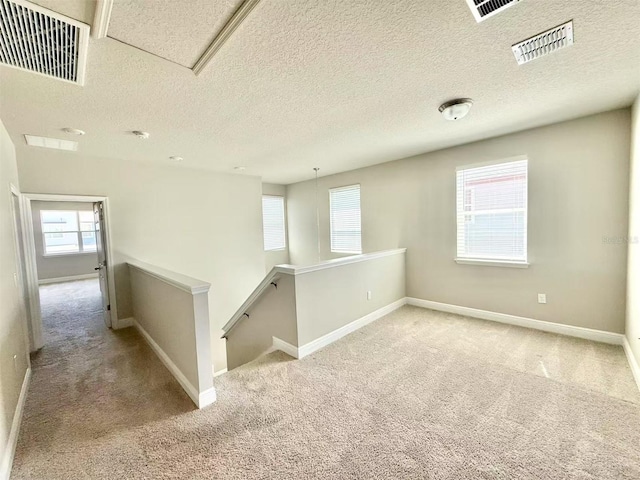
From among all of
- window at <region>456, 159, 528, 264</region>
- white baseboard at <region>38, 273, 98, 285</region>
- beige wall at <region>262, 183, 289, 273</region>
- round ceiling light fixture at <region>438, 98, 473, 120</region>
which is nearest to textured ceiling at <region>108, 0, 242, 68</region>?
round ceiling light fixture at <region>438, 98, 473, 120</region>

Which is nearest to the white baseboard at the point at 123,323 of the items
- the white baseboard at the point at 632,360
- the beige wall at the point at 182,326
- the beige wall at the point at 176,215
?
the beige wall at the point at 176,215

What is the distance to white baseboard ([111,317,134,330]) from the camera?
404cm

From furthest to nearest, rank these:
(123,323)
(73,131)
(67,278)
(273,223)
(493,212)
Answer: (67,278) < (273,223) < (123,323) < (493,212) < (73,131)

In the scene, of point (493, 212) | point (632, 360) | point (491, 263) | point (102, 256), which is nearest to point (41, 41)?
point (102, 256)

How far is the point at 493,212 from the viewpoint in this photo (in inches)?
147

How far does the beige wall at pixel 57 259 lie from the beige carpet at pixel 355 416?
6.27 m

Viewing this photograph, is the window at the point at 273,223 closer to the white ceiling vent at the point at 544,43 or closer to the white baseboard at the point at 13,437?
the white baseboard at the point at 13,437

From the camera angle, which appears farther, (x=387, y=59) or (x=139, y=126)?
(x=139, y=126)

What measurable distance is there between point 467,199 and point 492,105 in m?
1.61

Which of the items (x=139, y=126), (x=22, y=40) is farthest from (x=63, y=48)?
(x=139, y=126)

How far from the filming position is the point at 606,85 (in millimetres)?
2307

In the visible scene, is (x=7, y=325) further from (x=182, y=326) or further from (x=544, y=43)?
(x=544, y=43)

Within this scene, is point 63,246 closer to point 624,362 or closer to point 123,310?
point 123,310

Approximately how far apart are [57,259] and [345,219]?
8403 millimetres
